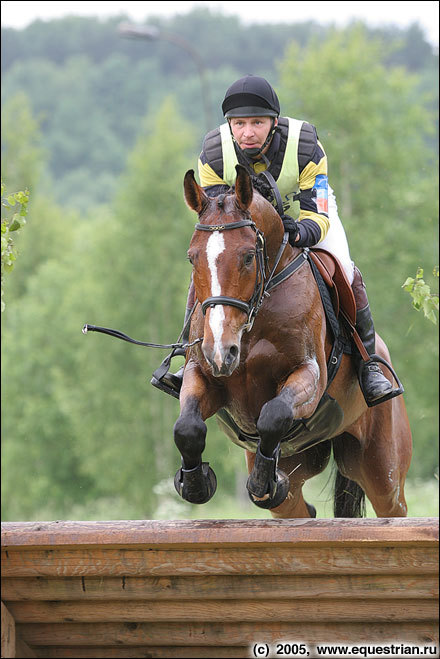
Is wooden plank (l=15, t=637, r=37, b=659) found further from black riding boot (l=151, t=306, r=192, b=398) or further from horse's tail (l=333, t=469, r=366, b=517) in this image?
horse's tail (l=333, t=469, r=366, b=517)

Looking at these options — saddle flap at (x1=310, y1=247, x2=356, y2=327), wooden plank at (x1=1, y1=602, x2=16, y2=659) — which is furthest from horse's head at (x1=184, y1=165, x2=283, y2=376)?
wooden plank at (x1=1, y1=602, x2=16, y2=659)

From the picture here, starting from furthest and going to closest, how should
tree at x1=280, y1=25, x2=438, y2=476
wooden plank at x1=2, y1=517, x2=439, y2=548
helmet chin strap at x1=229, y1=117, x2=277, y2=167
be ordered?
tree at x1=280, y1=25, x2=438, y2=476, helmet chin strap at x1=229, y1=117, x2=277, y2=167, wooden plank at x1=2, y1=517, x2=439, y2=548

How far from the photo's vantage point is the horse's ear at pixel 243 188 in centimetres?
398

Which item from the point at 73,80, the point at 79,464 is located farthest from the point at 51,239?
the point at 73,80

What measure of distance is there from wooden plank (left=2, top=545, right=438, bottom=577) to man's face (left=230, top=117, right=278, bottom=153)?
1.99m

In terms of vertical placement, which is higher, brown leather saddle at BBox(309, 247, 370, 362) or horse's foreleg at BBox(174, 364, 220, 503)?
brown leather saddle at BBox(309, 247, 370, 362)

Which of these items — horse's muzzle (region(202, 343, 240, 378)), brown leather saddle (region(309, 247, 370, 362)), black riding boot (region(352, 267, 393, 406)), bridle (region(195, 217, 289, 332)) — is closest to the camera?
horse's muzzle (region(202, 343, 240, 378))

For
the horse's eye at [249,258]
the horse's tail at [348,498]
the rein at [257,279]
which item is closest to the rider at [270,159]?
the rein at [257,279]

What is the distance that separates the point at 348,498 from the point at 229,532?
2731 mm

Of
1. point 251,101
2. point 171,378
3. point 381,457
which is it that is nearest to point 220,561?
point 171,378

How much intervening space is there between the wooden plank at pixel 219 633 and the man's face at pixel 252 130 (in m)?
2.16

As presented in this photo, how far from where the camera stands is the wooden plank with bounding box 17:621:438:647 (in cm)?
339

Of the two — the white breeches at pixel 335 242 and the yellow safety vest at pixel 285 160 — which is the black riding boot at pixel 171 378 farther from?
the white breeches at pixel 335 242

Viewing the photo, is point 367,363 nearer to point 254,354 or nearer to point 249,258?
point 254,354
